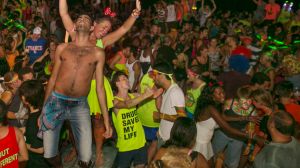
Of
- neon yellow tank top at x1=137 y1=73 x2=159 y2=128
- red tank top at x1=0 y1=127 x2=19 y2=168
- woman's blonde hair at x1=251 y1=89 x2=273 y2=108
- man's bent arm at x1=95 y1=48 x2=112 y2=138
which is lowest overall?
neon yellow tank top at x1=137 y1=73 x2=159 y2=128

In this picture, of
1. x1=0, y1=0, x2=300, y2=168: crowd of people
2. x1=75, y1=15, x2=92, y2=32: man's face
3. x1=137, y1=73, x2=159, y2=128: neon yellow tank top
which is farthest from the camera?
x1=137, y1=73, x2=159, y2=128: neon yellow tank top

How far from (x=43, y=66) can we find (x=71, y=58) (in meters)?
3.80

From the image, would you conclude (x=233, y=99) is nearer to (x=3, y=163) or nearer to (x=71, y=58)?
(x=71, y=58)

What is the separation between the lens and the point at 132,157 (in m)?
5.57

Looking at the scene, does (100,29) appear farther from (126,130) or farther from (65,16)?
(126,130)

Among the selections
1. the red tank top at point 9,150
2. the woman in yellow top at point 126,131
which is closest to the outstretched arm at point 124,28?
the woman in yellow top at point 126,131

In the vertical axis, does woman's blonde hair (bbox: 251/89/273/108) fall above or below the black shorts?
above

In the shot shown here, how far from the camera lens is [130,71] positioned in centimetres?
848

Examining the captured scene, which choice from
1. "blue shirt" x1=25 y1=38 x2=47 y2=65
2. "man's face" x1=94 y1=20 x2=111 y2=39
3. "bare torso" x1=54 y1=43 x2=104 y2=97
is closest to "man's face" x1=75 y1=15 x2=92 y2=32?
"bare torso" x1=54 y1=43 x2=104 y2=97

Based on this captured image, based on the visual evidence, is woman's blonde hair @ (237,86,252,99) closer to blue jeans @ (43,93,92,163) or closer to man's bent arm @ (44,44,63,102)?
blue jeans @ (43,93,92,163)

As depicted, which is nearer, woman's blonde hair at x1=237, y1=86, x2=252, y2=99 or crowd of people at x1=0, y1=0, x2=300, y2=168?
crowd of people at x1=0, y1=0, x2=300, y2=168

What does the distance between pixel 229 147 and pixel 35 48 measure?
556cm

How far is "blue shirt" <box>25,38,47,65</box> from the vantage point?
9727mm

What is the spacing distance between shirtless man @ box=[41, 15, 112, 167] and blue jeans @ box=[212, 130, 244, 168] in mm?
2083
